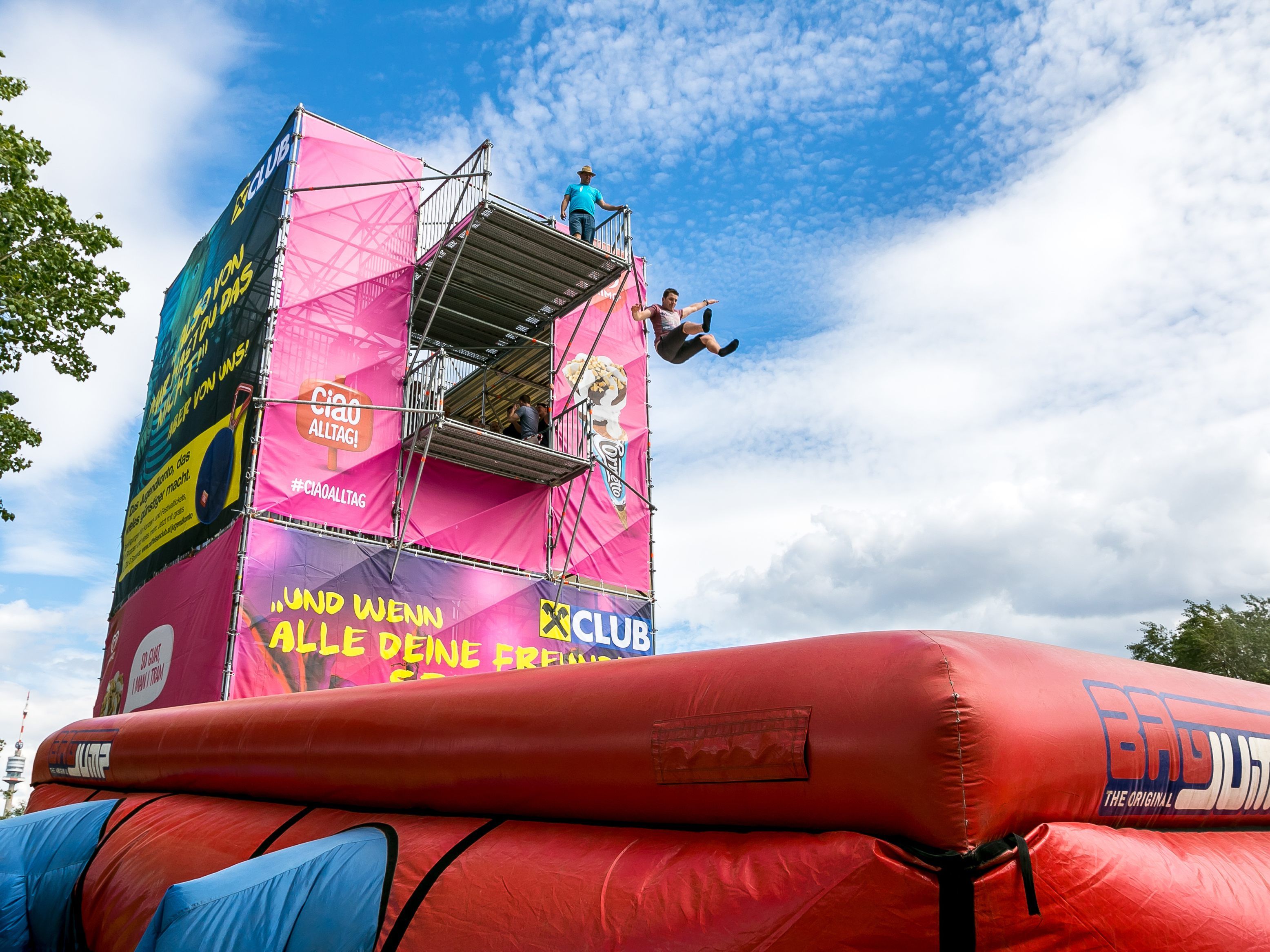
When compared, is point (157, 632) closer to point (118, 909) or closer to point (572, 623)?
point (572, 623)

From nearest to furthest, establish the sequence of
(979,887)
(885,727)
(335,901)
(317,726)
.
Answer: (979,887) → (885,727) → (335,901) → (317,726)

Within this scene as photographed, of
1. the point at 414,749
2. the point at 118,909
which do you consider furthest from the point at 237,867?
the point at 118,909

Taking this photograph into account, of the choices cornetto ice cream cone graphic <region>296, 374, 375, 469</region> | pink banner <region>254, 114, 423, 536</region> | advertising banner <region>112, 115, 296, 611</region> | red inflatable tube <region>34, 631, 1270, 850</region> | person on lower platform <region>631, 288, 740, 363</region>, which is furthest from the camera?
advertising banner <region>112, 115, 296, 611</region>

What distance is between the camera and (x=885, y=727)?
2141 millimetres

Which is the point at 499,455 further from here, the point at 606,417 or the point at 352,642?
the point at 352,642

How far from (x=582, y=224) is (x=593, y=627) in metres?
6.71

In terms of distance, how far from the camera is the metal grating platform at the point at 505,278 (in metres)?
14.1

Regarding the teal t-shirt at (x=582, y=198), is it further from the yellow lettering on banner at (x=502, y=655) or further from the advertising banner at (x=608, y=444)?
the yellow lettering on banner at (x=502, y=655)

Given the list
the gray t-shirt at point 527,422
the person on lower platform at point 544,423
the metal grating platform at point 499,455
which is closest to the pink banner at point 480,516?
the metal grating platform at point 499,455

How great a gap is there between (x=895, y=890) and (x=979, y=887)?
18 cm

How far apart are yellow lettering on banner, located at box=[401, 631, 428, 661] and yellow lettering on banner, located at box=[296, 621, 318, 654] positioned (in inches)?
52.3

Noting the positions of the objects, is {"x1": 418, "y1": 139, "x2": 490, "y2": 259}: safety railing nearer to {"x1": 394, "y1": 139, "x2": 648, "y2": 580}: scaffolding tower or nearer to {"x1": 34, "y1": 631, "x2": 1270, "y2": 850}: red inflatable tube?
{"x1": 394, "y1": 139, "x2": 648, "y2": 580}: scaffolding tower

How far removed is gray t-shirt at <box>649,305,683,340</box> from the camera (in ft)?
33.4

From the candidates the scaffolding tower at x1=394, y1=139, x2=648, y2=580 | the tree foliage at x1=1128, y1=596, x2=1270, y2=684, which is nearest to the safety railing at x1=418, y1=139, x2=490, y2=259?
the scaffolding tower at x1=394, y1=139, x2=648, y2=580
